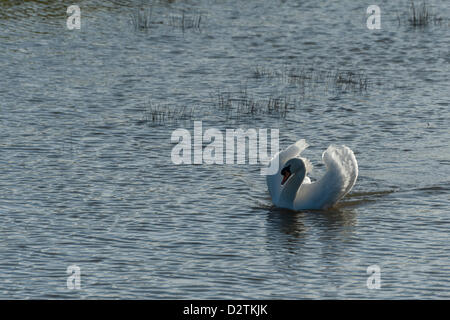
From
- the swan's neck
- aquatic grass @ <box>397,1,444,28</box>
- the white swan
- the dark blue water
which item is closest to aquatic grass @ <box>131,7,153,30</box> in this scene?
the dark blue water

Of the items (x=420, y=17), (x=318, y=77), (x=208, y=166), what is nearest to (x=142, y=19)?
(x=318, y=77)

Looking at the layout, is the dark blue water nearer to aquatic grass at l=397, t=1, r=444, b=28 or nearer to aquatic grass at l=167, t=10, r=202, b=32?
aquatic grass at l=167, t=10, r=202, b=32

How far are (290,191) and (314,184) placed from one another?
1.56ft

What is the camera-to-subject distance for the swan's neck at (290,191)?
727 inches

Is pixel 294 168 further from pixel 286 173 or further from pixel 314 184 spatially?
pixel 314 184

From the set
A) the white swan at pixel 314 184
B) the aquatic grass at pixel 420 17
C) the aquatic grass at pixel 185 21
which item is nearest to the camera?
the white swan at pixel 314 184

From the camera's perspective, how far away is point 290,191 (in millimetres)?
18500

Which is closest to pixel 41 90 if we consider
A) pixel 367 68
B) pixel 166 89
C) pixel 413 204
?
pixel 166 89

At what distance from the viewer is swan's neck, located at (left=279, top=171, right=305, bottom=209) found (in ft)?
60.6

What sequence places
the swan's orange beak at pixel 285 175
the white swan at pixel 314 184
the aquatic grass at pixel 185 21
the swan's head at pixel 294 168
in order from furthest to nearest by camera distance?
the aquatic grass at pixel 185 21 < the swan's head at pixel 294 168 < the swan's orange beak at pixel 285 175 < the white swan at pixel 314 184

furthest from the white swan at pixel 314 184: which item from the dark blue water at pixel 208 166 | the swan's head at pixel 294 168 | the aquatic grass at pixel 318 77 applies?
the aquatic grass at pixel 318 77

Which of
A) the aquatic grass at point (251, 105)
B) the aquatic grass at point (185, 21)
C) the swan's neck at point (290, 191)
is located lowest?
the swan's neck at point (290, 191)

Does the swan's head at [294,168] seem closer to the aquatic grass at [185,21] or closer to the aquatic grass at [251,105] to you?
the aquatic grass at [251,105]

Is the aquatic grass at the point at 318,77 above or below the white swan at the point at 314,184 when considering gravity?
above
